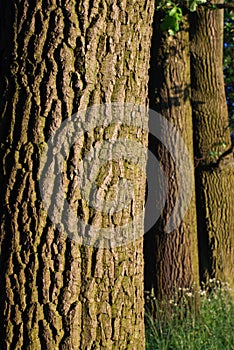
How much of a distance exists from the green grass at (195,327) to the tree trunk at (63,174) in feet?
8.26

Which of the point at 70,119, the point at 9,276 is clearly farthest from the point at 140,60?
the point at 9,276

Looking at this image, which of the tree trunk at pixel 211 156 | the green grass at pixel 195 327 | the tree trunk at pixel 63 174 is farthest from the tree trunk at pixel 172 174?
the tree trunk at pixel 63 174

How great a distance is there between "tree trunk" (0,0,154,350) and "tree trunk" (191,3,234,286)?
5035mm

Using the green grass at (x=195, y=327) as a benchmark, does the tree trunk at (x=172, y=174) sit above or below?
above

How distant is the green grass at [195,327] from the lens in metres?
5.22

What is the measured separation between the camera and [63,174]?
271 centimetres

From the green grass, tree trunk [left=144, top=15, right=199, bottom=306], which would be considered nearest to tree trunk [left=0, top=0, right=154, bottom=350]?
the green grass

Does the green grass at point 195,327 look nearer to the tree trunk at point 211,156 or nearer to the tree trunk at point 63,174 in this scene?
the tree trunk at point 211,156

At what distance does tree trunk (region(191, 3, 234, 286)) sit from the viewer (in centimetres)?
778

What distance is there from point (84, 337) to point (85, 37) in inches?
56.1

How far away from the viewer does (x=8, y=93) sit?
109 inches

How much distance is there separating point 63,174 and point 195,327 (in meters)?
3.40

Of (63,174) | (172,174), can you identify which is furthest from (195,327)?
(63,174)

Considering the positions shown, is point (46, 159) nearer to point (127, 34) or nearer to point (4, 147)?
point (4, 147)
